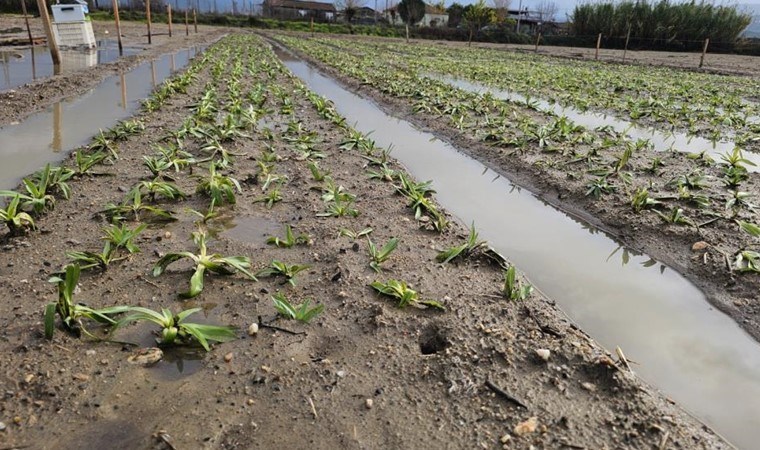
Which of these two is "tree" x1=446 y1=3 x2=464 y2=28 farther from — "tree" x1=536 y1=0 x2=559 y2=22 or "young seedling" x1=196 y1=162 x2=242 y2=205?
"young seedling" x1=196 y1=162 x2=242 y2=205

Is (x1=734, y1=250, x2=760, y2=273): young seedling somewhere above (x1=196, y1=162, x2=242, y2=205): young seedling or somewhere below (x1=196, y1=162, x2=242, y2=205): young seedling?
below

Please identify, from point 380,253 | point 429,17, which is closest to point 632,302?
point 380,253

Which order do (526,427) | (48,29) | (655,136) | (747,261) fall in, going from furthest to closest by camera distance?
(48,29) < (655,136) < (747,261) < (526,427)

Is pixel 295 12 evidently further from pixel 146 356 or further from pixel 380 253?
pixel 146 356

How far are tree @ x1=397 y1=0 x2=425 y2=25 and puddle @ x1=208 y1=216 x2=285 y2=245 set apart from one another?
59.5 m

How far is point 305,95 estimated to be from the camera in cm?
1202

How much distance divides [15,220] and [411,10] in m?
61.7

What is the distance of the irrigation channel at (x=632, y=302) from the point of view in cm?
291

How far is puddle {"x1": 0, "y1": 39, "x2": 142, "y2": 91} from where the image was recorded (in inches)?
518

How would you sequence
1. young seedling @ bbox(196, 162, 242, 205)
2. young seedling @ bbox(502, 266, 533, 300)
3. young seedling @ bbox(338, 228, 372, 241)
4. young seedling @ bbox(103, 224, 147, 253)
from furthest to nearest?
young seedling @ bbox(196, 162, 242, 205) → young seedling @ bbox(338, 228, 372, 241) → young seedling @ bbox(103, 224, 147, 253) → young seedling @ bbox(502, 266, 533, 300)

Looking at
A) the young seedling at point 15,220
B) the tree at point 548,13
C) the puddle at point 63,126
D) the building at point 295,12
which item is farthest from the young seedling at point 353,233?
the tree at point 548,13

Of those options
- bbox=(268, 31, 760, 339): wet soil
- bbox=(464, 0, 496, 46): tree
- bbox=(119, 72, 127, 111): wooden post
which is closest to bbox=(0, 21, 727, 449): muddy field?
bbox=(268, 31, 760, 339): wet soil

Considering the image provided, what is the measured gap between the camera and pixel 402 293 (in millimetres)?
3346

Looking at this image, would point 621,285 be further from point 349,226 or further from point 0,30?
point 0,30
